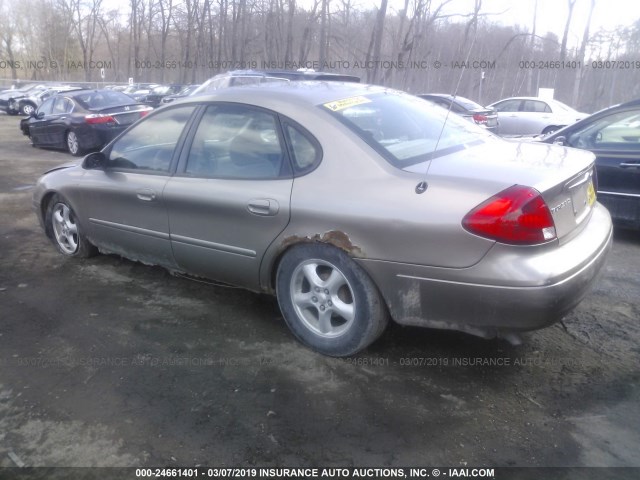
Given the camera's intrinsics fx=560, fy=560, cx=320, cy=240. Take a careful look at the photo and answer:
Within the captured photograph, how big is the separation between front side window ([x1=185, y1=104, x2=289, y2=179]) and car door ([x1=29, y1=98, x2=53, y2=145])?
35.1 ft

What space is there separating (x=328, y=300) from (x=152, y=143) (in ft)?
6.26

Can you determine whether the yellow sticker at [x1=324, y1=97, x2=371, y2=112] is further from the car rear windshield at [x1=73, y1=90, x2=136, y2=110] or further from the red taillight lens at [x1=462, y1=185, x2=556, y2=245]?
the car rear windshield at [x1=73, y1=90, x2=136, y2=110]

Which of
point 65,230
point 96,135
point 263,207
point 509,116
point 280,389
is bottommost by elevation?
point 280,389

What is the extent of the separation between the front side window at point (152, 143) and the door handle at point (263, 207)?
92 centimetres

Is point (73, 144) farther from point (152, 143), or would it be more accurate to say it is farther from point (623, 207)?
point (623, 207)

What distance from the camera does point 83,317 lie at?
151 inches

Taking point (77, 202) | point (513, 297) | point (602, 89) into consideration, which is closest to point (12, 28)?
point (602, 89)

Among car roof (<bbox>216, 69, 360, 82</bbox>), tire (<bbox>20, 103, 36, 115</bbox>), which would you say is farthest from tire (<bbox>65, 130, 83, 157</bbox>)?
tire (<bbox>20, 103, 36, 115</bbox>)

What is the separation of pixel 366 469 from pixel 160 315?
80.0 inches

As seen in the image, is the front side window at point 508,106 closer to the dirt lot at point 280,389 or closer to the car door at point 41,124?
the car door at point 41,124

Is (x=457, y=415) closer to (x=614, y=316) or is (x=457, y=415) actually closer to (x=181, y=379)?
(x=181, y=379)

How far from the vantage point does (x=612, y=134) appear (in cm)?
555

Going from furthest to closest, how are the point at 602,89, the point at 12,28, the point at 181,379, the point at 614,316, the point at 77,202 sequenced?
the point at 12,28 < the point at 602,89 < the point at 77,202 < the point at 614,316 < the point at 181,379

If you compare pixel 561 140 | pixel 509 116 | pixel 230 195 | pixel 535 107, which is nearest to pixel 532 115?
pixel 535 107
